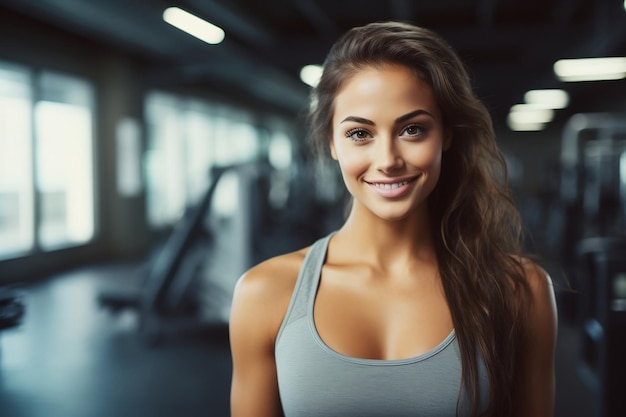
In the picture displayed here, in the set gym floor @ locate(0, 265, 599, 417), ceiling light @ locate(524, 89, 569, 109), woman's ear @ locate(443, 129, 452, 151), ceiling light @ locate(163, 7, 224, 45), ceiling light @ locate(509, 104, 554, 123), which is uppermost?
ceiling light @ locate(509, 104, 554, 123)

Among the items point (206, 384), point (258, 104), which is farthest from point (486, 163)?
point (258, 104)

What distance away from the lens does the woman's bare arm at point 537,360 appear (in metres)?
0.80

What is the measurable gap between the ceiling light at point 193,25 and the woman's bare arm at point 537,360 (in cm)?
392

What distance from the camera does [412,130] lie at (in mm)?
758

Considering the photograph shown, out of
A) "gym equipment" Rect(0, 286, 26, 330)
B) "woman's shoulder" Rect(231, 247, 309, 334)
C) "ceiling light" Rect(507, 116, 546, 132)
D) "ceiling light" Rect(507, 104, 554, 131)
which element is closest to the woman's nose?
"woman's shoulder" Rect(231, 247, 309, 334)

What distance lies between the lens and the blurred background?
2520 mm

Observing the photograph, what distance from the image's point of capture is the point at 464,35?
18.7 feet

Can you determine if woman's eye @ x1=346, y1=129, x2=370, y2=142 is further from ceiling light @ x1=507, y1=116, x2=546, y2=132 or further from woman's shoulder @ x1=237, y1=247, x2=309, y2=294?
ceiling light @ x1=507, y1=116, x2=546, y2=132

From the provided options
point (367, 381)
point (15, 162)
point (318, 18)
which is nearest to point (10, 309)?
point (367, 381)

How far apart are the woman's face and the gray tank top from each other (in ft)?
0.62

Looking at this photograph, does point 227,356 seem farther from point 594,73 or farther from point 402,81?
point 594,73

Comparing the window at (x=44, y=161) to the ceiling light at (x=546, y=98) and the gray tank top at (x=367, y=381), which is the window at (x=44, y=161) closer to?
the gray tank top at (x=367, y=381)

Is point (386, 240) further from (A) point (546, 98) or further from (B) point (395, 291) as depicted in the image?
(A) point (546, 98)

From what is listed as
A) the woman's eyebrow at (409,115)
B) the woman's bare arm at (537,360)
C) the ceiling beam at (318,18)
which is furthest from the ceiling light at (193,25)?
the woman's bare arm at (537,360)
